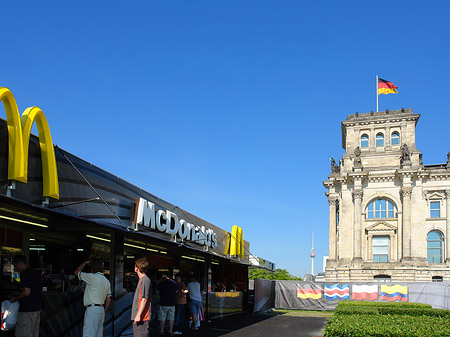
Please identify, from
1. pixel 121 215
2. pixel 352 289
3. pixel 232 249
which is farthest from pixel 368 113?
pixel 121 215

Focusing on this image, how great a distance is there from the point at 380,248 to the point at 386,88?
58.3 feet

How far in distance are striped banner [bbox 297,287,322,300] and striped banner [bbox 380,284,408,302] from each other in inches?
157

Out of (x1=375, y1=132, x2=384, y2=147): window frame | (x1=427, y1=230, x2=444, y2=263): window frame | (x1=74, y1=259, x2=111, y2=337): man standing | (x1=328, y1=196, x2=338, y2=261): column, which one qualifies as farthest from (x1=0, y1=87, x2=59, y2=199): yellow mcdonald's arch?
(x1=375, y1=132, x2=384, y2=147): window frame

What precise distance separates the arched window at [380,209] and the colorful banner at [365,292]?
2105 centimetres

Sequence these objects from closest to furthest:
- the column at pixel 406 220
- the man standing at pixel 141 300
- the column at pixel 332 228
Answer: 1. the man standing at pixel 141 300
2. the column at pixel 406 220
3. the column at pixel 332 228

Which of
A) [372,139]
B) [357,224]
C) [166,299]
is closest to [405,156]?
[372,139]

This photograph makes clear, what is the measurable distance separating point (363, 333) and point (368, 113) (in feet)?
163

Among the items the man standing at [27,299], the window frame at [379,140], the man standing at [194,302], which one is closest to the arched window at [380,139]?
the window frame at [379,140]

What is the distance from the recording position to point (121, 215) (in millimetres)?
12594

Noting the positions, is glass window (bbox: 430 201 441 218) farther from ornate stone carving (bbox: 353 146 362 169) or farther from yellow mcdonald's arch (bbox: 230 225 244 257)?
yellow mcdonald's arch (bbox: 230 225 244 257)

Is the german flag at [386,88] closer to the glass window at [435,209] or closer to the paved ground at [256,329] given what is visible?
the glass window at [435,209]

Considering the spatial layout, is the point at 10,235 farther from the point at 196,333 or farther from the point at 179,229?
the point at 196,333

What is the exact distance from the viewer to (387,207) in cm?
5159

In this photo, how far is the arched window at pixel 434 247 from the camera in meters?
49.1
